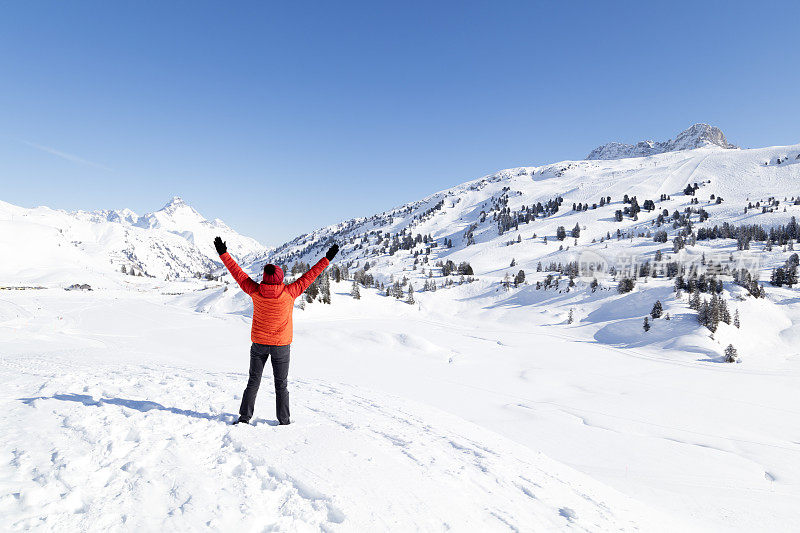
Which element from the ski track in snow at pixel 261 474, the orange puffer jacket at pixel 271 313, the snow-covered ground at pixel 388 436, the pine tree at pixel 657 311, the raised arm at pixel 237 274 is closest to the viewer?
the ski track in snow at pixel 261 474

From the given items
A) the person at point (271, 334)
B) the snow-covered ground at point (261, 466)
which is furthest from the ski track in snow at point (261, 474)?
the person at point (271, 334)

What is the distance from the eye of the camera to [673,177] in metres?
173

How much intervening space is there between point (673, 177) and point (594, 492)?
720ft

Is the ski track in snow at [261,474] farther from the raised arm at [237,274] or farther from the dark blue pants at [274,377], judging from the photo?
the raised arm at [237,274]

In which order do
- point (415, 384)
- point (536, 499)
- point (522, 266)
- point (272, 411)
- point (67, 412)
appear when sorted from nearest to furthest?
point (536, 499)
point (67, 412)
point (272, 411)
point (415, 384)
point (522, 266)

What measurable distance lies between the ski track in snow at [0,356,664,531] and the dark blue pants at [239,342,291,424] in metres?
0.25

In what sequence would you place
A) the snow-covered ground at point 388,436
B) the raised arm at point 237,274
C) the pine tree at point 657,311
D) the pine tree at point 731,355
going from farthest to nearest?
the pine tree at point 657,311, the pine tree at point 731,355, the raised arm at point 237,274, the snow-covered ground at point 388,436

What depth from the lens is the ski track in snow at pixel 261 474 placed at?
115 inches

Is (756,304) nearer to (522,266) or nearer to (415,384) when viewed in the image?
(415,384)

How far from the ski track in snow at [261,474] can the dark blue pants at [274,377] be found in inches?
9.8

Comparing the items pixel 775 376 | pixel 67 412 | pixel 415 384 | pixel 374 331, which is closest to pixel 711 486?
pixel 415 384

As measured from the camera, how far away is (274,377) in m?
5.43

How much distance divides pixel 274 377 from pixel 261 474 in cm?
193

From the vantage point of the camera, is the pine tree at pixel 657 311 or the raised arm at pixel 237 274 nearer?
the raised arm at pixel 237 274
